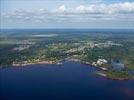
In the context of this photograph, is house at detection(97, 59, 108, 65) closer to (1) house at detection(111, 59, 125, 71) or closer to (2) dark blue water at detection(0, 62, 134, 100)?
(1) house at detection(111, 59, 125, 71)

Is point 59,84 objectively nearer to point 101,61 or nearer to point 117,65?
point 117,65

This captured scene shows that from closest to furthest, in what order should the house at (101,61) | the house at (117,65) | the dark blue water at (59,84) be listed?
the dark blue water at (59,84)
the house at (117,65)
the house at (101,61)

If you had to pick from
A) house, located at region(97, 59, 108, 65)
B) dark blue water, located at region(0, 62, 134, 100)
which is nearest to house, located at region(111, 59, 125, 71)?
house, located at region(97, 59, 108, 65)

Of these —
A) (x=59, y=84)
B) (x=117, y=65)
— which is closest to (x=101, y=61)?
(x=117, y=65)

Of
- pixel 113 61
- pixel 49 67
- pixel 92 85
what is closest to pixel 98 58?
pixel 113 61

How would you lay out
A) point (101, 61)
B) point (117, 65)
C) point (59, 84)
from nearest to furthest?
point (59, 84)
point (117, 65)
point (101, 61)

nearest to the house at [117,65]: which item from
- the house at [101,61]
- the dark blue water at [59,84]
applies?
the house at [101,61]

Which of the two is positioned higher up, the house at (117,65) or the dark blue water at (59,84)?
the house at (117,65)

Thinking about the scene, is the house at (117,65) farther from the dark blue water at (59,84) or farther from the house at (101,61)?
the dark blue water at (59,84)
